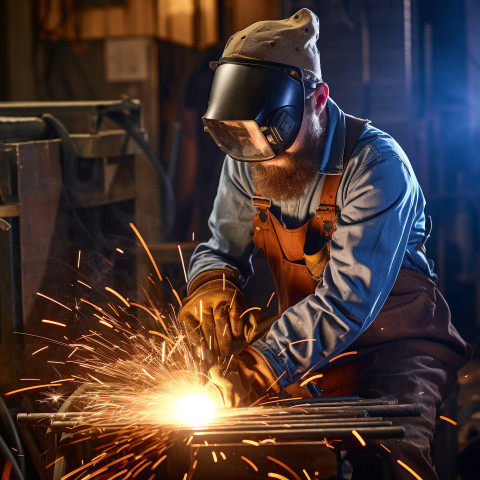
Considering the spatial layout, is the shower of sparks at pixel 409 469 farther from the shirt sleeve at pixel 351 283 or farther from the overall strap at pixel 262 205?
the overall strap at pixel 262 205

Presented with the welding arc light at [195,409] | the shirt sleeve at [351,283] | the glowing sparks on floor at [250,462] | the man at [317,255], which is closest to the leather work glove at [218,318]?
the man at [317,255]

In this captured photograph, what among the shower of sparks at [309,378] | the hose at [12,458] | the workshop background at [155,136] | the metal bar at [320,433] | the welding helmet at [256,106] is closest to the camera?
the metal bar at [320,433]

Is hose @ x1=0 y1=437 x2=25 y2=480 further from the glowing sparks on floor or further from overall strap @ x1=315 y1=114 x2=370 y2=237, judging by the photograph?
overall strap @ x1=315 y1=114 x2=370 y2=237

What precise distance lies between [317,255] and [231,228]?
19.1 inches

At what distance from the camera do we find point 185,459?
2010 millimetres

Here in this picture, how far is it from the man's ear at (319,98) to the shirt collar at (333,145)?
0.24 ft

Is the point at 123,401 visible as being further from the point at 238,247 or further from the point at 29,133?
the point at 29,133

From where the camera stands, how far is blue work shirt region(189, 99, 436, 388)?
2346 millimetres

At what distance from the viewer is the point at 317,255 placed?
259 cm

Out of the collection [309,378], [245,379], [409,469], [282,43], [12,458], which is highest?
[282,43]

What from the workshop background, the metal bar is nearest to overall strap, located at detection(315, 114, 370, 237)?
the metal bar

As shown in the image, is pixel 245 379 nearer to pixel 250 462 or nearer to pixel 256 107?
pixel 250 462

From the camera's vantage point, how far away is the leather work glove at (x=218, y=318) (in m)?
2.71

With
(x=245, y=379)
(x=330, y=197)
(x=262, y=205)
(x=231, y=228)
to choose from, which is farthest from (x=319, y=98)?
(x=245, y=379)
